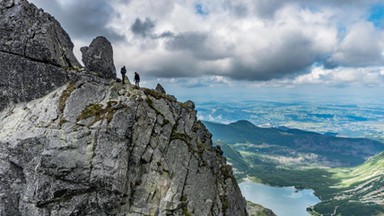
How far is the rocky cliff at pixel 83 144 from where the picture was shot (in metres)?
32.8

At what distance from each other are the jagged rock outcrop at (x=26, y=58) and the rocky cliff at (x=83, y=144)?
4.8 inches

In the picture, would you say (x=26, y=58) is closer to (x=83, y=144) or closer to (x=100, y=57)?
(x=100, y=57)

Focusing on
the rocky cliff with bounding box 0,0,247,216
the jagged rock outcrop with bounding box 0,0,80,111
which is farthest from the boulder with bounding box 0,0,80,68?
the rocky cliff with bounding box 0,0,247,216

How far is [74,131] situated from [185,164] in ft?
44.7

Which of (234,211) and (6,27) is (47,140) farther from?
(234,211)

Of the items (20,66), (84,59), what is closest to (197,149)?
(84,59)

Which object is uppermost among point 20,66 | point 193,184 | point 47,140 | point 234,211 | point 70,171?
point 20,66

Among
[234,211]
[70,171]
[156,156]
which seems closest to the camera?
[70,171]

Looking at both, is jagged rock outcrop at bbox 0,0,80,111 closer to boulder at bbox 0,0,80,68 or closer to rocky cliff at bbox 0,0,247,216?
boulder at bbox 0,0,80,68

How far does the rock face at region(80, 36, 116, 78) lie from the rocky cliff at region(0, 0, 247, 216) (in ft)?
8.09

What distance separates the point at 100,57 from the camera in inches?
1870

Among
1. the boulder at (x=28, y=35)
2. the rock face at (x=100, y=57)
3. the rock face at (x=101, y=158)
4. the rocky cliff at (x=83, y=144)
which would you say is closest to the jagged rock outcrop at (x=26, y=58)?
the boulder at (x=28, y=35)

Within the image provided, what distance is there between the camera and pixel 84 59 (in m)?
47.0

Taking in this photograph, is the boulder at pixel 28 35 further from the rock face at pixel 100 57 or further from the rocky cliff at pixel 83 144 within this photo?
the rock face at pixel 100 57
